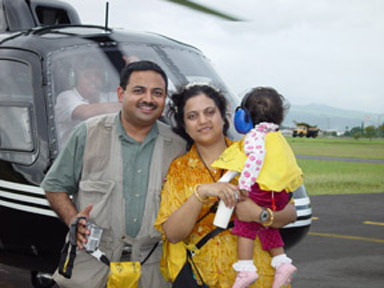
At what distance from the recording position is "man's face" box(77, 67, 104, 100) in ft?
14.0

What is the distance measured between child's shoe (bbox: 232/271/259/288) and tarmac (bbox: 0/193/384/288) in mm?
3392

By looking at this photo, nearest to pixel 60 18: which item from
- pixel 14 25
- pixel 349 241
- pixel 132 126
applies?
pixel 14 25

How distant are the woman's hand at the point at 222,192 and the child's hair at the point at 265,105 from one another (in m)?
0.45

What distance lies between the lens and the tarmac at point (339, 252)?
6103mm

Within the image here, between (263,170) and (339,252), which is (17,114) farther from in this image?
(339,252)

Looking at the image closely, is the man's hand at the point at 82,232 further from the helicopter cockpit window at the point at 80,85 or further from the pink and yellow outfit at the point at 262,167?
the helicopter cockpit window at the point at 80,85

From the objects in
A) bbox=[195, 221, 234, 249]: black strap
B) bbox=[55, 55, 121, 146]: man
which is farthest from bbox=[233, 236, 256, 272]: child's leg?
bbox=[55, 55, 121, 146]: man

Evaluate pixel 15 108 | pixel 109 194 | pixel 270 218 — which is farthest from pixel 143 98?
pixel 15 108

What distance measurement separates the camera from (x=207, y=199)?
8.70ft

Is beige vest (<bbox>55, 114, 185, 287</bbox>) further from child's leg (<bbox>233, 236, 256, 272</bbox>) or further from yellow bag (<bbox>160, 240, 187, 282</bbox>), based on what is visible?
child's leg (<bbox>233, 236, 256, 272</bbox>)

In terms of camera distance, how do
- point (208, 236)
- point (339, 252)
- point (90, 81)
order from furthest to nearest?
point (339, 252) → point (90, 81) → point (208, 236)

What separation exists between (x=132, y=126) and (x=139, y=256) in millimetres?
718

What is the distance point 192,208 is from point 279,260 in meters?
0.59

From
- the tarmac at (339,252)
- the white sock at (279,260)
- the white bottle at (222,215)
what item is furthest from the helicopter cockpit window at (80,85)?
the tarmac at (339,252)
